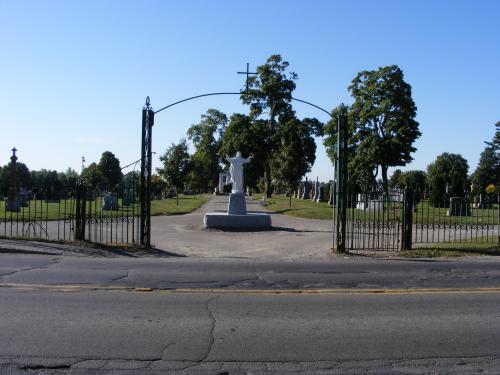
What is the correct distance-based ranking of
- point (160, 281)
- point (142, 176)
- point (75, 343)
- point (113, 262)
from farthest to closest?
point (142, 176) → point (113, 262) → point (160, 281) → point (75, 343)

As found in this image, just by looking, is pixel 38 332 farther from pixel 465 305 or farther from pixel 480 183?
pixel 480 183

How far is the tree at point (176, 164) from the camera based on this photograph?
71.4 m

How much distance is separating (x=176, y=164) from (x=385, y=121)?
89.2 feet

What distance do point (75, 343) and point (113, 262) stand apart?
719 centimetres

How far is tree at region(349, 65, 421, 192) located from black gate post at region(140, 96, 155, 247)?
42.3 metres

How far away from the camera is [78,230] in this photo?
17609mm

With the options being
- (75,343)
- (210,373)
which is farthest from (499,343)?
(75,343)

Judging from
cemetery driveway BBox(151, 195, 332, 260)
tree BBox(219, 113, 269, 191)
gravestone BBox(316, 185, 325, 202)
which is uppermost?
tree BBox(219, 113, 269, 191)

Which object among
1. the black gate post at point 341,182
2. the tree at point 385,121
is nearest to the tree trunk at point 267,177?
Answer: the tree at point 385,121

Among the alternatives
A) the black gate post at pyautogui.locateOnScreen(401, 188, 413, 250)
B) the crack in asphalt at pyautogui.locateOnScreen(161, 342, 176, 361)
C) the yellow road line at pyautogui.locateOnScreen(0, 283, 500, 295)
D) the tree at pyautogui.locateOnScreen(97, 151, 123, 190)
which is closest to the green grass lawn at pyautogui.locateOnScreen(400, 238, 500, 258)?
Answer: the black gate post at pyautogui.locateOnScreen(401, 188, 413, 250)

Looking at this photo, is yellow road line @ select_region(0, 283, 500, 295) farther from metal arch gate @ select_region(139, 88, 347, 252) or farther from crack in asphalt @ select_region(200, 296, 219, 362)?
metal arch gate @ select_region(139, 88, 347, 252)

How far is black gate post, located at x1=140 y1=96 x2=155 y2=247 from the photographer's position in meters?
17.1

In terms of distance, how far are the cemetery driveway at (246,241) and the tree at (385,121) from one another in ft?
104

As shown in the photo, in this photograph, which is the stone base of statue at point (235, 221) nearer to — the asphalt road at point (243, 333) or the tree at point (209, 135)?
the asphalt road at point (243, 333)
